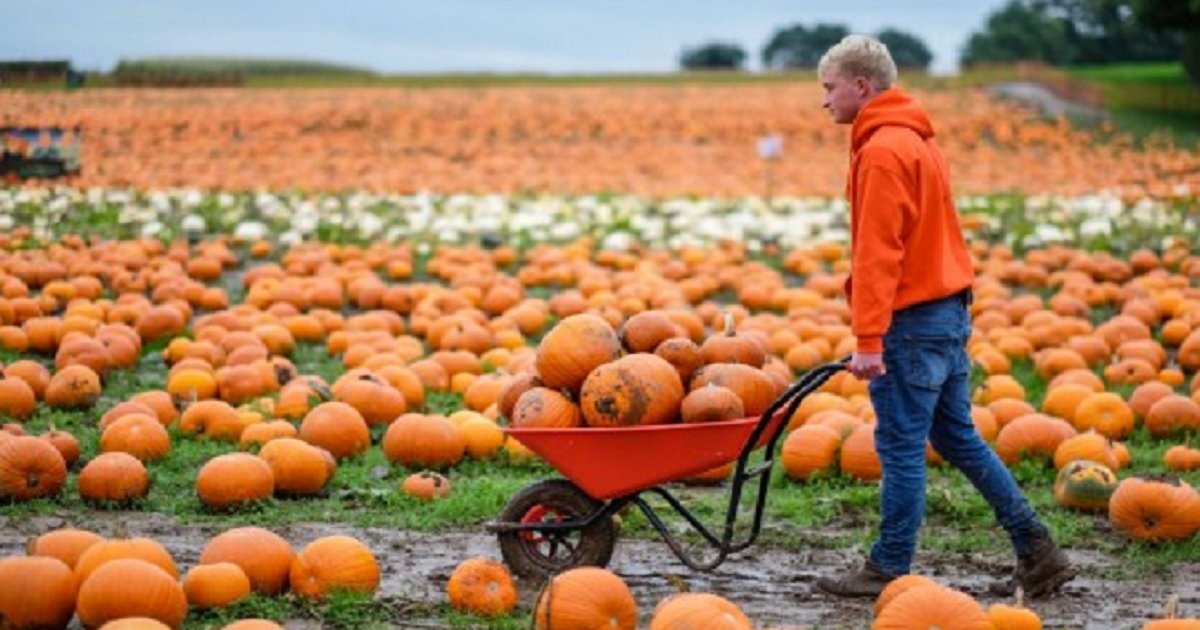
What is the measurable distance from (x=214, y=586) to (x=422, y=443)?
2450mm

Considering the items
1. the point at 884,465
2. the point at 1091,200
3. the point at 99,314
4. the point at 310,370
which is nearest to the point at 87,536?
the point at 884,465

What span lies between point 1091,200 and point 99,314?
11.6 m

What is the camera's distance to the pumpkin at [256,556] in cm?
528

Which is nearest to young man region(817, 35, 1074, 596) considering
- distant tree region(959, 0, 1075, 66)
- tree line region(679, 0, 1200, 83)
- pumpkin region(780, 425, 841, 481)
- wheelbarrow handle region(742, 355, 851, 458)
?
wheelbarrow handle region(742, 355, 851, 458)

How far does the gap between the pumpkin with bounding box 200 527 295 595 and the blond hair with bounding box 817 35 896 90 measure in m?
2.46

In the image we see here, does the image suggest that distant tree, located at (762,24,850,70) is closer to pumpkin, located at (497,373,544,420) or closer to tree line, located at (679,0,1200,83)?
tree line, located at (679,0,1200,83)

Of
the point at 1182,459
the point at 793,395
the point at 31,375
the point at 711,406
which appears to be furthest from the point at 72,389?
the point at 1182,459

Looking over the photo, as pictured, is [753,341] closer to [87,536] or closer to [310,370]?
[87,536]

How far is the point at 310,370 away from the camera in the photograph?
32.1 ft

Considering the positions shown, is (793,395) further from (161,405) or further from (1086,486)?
(161,405)

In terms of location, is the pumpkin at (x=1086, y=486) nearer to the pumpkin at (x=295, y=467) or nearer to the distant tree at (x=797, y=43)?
the pumpkin at (x=295, y=467)

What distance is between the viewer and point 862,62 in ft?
17.9

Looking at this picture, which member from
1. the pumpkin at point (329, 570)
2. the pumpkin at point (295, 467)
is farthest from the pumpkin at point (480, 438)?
the pumpkin at point (329, 570)

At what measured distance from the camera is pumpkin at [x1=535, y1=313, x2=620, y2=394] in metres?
5.78
